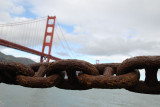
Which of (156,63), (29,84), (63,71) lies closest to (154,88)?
(156,63)

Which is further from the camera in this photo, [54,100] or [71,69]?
[54,100]

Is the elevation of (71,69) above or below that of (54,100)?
above

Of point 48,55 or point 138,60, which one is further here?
point 48,55

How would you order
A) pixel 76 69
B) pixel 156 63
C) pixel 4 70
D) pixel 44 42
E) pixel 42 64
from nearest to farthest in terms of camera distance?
1. pixel 156 63
2. pixel 76 69
3. pixel 4 70
4. pixel 42 64
5. pixel 44 42

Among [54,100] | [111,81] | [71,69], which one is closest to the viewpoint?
[111,81]

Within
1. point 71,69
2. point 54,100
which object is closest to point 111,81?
point 71,69

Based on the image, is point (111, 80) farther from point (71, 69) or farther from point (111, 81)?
point (71, 69)

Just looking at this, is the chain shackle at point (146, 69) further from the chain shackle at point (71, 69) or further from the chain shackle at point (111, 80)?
the chain shackle at point (71, 69)

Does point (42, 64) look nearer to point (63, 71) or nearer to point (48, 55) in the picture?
point (63, 71)
